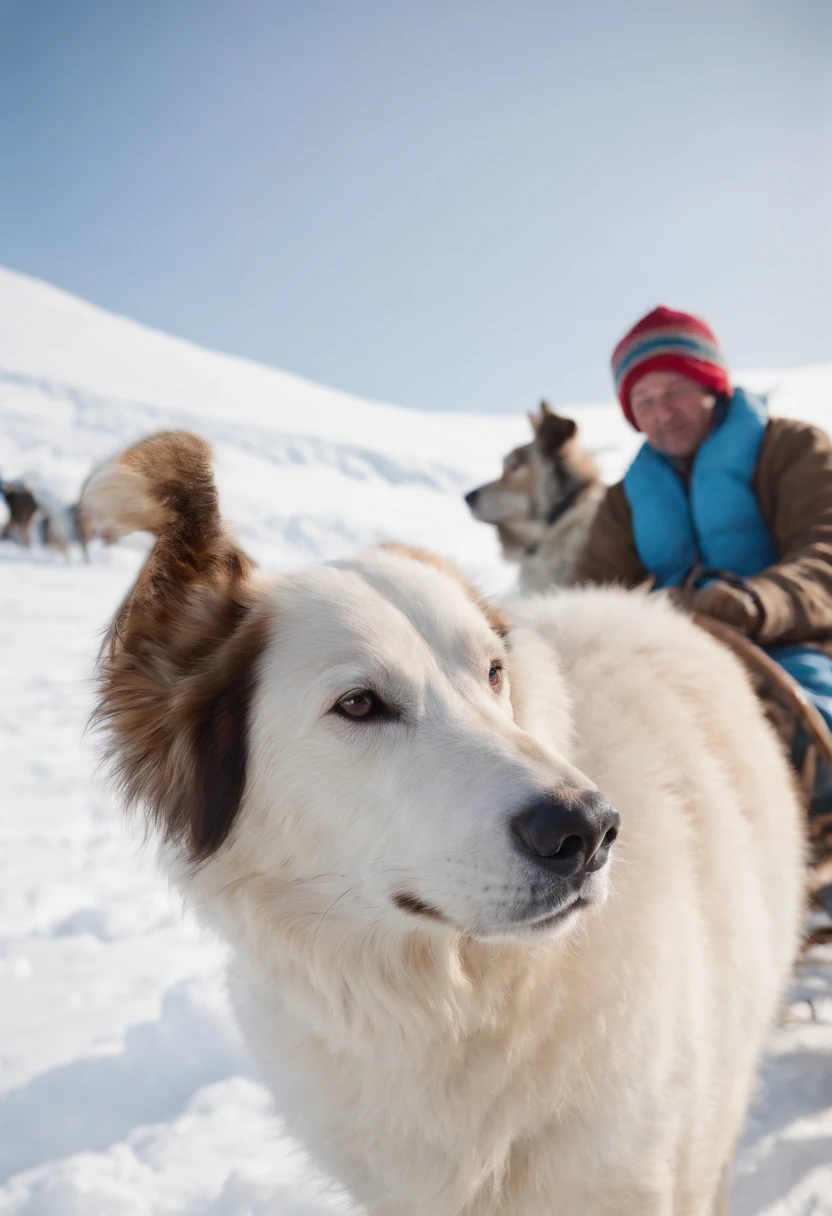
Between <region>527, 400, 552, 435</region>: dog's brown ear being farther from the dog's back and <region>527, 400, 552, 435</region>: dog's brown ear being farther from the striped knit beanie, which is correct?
the dog's back

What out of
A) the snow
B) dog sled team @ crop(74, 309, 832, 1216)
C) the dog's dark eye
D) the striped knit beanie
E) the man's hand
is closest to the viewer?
dog sled team @ crop(74, 309, 832, 1216)

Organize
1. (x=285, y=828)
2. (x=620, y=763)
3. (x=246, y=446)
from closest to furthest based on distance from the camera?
(x=285, y=828), (x=620, y=763), (x=246, y=446)

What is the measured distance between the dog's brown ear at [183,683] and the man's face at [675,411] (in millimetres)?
2272

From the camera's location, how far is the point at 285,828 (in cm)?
149

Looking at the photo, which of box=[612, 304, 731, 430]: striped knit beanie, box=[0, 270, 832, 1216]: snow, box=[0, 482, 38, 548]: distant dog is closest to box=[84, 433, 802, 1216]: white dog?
box=[0, 270, 832, 1216]: snow

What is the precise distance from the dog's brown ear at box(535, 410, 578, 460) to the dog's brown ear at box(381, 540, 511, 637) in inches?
159

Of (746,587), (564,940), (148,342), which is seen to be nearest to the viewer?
(564,940)

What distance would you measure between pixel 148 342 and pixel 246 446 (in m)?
30.4

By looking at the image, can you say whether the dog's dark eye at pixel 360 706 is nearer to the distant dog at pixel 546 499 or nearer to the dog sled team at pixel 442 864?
the dog sled team at pixel 442 864

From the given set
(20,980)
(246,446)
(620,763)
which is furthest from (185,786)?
(246,446)

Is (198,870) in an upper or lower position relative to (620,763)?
lower

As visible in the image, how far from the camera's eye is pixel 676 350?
3113 millimetres

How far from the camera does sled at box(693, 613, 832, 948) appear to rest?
217 centimetres

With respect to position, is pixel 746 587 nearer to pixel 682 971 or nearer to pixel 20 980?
pixel 682 971
